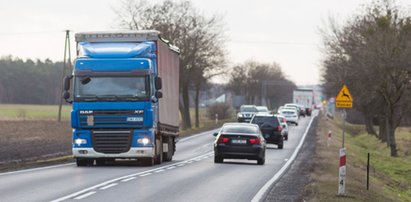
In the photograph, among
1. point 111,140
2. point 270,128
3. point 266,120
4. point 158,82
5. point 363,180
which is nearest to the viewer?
point 158,82

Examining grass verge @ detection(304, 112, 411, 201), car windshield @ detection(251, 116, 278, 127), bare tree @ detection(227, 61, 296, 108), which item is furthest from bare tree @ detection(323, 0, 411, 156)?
bare tree @ detection(227, 61, 296, 108)

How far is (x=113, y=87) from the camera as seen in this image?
82.9 feet

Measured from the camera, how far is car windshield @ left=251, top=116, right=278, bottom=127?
4406 centimetres

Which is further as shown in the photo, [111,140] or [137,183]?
[111,140]

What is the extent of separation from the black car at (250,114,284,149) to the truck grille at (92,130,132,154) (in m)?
18.6

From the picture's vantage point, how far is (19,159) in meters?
30.3

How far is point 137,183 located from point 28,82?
145m

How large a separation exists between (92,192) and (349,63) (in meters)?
39.2

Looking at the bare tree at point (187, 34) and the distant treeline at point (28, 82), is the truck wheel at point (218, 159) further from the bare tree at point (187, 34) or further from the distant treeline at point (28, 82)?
the distant treeline at point (28, 82)

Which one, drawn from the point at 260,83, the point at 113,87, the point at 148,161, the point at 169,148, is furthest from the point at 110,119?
the point at 260,83

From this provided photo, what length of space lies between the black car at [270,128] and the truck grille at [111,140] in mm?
18559

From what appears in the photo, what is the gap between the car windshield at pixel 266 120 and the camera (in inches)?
1735

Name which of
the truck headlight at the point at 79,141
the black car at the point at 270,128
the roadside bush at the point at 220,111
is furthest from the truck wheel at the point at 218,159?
the roadside bush at the point at 220,111

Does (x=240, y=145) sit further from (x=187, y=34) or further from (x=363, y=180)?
(x=187, y=34)
